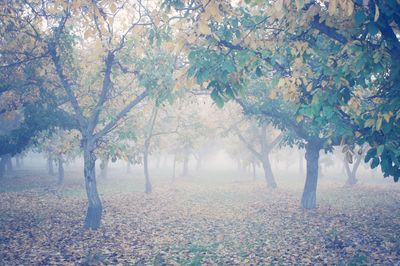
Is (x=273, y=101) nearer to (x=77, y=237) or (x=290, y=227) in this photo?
(x=290, y=227)

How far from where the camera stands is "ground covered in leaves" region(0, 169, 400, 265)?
10.1 m

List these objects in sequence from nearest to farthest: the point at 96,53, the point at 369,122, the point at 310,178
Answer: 1. the point at 369,122
2. the point at 96,53
3. the point at 310,178

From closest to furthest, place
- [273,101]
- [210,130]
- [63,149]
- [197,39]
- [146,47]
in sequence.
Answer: [197,39] < [146,47] < [63,149] < [273,101] < [210,130]

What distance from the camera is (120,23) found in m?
13.6

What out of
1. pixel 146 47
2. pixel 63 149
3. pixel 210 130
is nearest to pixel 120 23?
pixel 146 47

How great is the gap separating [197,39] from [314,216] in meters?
13.2

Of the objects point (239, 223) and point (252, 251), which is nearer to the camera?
point (252, 251)

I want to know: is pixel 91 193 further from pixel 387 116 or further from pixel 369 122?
pixel 387 116

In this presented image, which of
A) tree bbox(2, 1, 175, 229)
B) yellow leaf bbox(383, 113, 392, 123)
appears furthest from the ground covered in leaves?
yellow leaf bbox(383, 113, 392, 123)

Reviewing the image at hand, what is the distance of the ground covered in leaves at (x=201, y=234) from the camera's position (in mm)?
10062

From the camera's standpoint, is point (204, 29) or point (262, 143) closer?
point (204, 29)

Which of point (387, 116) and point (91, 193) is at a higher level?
point (387, 116)

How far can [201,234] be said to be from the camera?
13.6 metres

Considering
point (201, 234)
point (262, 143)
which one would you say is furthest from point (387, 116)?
point (262, 143)
